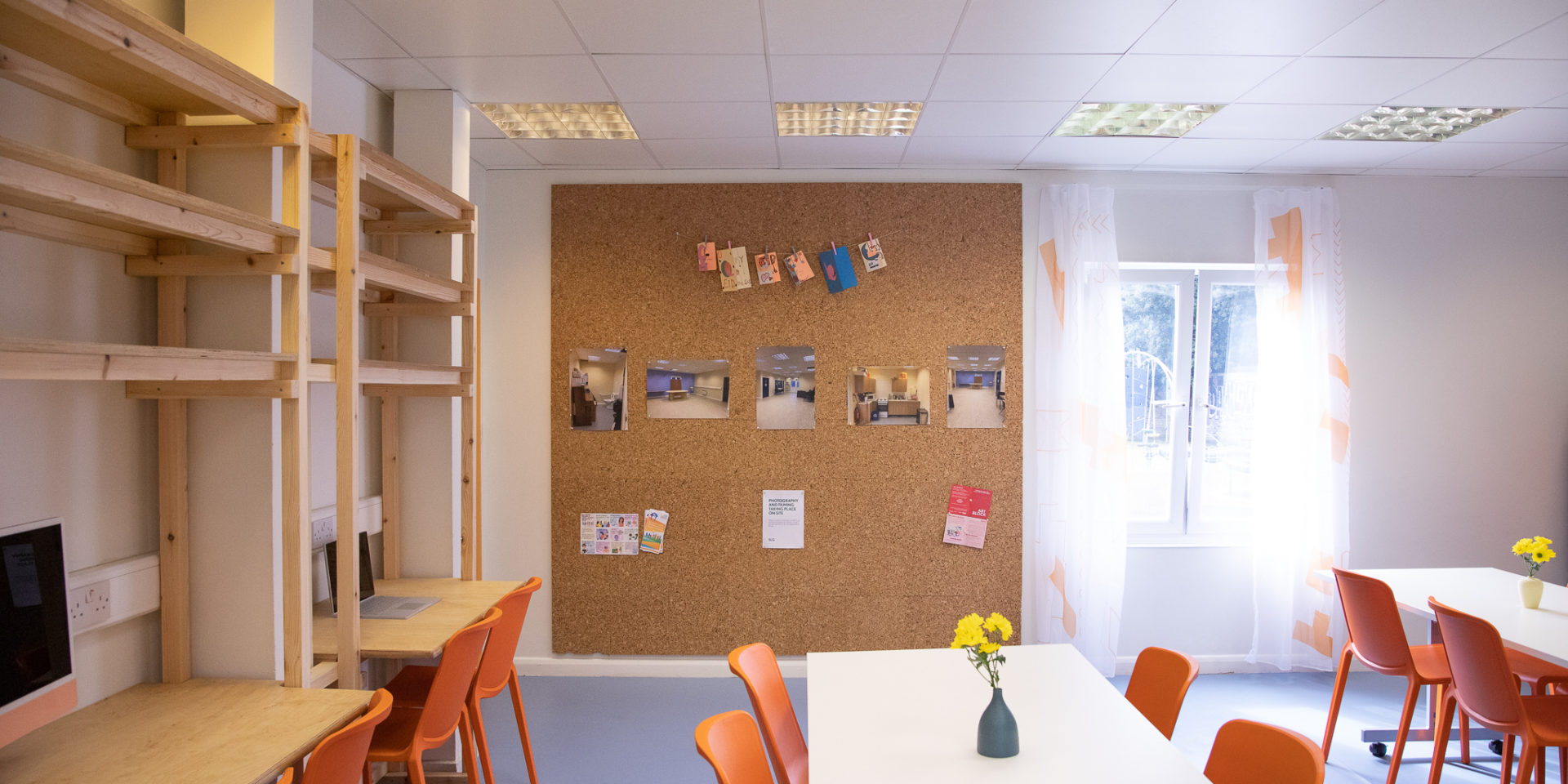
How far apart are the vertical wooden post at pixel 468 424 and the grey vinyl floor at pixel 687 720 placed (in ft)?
2.84

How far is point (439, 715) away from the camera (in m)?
2.29

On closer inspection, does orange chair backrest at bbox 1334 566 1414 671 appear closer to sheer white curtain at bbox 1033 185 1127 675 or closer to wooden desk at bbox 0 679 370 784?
sheer white curtain at bbox 1033 185 1127 675

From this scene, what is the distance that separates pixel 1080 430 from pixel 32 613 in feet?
13.2

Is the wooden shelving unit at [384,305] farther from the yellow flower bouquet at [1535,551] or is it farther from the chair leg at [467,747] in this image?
the yellow flower bouquet at [1535,551]

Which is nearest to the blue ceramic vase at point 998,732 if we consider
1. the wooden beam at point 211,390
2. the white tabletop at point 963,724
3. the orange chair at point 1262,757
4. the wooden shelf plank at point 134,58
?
the white tabletop at point 963,724

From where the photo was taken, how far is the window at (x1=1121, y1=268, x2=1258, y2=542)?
4.34m

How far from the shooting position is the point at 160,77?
167cm

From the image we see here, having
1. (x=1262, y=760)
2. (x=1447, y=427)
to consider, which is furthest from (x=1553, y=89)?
(x=1262, y=760)

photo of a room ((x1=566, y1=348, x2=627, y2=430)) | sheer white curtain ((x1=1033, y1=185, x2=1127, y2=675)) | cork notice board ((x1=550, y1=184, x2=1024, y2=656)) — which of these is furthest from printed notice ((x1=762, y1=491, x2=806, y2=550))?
sheer white curtain ((x1=1033, y1=185, x2=1127, y2=675))

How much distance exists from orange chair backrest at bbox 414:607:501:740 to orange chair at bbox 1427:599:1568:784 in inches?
120

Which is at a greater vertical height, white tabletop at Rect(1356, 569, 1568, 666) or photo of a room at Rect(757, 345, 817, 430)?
photo of a room at Rect(757, 345, 817, 430)

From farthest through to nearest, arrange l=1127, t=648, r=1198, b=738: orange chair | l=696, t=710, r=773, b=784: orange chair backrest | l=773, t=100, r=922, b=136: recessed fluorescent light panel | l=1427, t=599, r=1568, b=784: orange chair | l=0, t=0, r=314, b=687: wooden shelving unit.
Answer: l=773, t=100, r=922, b=136: recessed fluorescent light panel < l=1427, t=599, r=1568, b=784: orange chair < l=1127, t=648, r=1198, b=738: orange chair < l=696, t=710, r=773, b=784: orange chair backrest < l=0, t=0, r=314, b=687: wooden shelving unit

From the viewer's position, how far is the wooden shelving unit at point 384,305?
220 cm

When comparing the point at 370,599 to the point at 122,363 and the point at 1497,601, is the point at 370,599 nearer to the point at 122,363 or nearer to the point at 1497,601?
the point at 122,363
